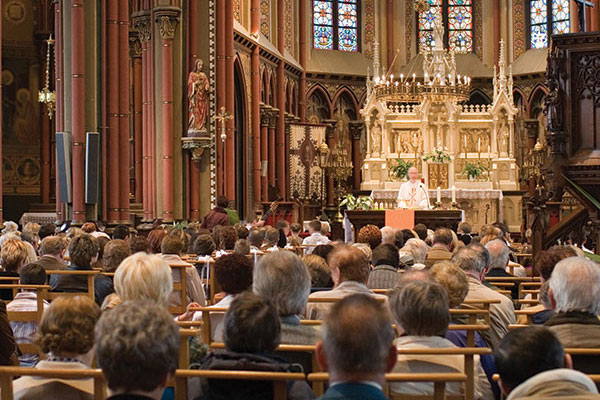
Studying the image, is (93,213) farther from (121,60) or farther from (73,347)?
(73,347)

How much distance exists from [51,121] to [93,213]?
352 inches

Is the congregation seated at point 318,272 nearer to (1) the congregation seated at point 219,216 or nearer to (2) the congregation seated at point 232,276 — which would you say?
(2) the congregation seated at point 232,276

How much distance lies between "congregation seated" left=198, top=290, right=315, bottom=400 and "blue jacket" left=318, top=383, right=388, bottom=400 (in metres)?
0.67

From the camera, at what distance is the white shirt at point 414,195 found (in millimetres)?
19969

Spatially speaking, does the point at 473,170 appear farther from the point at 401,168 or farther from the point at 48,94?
the point at 48,94

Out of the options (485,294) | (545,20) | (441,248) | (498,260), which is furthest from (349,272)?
(545,20)

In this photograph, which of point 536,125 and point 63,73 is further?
point 536,125

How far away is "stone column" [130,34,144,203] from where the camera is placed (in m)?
25.3

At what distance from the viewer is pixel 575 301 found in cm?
494

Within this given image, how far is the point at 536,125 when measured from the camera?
34406 millimetres

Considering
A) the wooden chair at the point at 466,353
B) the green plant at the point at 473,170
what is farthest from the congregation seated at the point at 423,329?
the green plant at the point at 473,170

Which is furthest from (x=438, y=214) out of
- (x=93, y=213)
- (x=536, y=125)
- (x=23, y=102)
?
(x=536, y=125)

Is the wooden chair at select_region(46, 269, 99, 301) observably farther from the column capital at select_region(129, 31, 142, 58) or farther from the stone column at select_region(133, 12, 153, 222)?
the column capital at select_region(129, 31, 142, 58)

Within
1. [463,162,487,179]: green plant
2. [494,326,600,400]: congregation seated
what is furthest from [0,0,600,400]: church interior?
[463,162,487,179]: green plant
